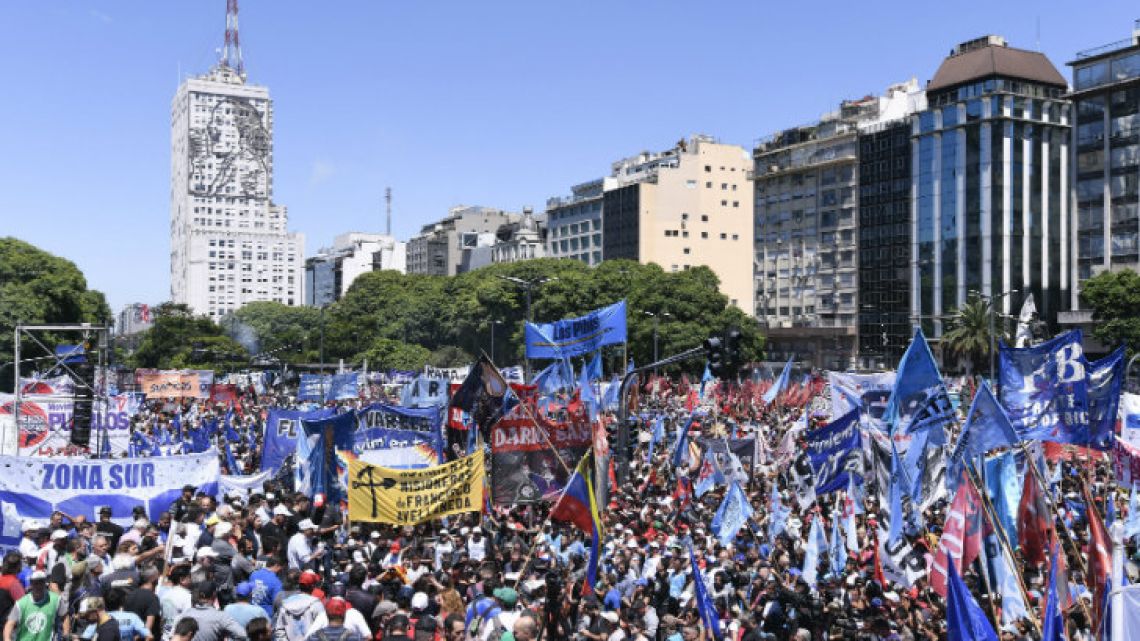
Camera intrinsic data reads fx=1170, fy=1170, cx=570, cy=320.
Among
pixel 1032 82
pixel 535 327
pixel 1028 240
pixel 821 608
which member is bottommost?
pixel 821 608

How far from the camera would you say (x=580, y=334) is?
24.9m

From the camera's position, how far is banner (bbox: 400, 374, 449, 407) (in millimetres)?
41375

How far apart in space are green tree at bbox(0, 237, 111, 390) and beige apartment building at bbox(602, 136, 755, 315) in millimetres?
57265

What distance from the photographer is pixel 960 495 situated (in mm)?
12766

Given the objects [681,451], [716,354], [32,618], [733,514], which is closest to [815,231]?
[681,451]

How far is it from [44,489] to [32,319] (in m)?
51.9

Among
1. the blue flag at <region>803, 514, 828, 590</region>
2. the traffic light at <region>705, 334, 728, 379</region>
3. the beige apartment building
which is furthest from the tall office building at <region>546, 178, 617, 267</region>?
the blue flag at <region>803, 514, 828, 590</region>

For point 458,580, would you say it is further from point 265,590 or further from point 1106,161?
point 1106,161

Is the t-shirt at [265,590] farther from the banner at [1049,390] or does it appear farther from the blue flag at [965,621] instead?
the banner at [1049,390]

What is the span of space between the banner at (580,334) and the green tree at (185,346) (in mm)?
75917

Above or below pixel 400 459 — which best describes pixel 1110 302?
above

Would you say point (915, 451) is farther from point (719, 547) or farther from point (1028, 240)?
Answer: point (1028, 240)

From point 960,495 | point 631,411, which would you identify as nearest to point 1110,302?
point 631,411

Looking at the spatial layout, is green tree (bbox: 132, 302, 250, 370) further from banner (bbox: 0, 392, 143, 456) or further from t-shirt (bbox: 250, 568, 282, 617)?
t-shirt (bbox: 250, 568, 282, 617)
